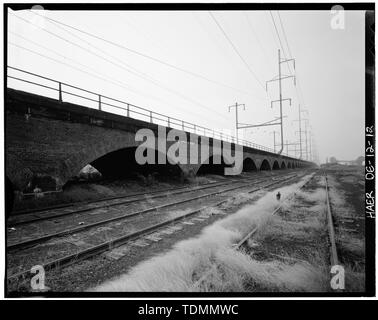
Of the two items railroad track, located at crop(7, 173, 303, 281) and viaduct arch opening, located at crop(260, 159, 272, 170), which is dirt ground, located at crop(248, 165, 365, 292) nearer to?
railroad track, located at crop(7, 173, 303, 281)

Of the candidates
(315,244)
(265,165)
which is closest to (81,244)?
(315,244)

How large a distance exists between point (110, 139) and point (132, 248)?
7.76 meters

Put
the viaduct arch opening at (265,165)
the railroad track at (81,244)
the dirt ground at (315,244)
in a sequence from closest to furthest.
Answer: the dirt ground at (315,244) → the railroad track at (81,244) → the viaduct arch opening at (265,165)

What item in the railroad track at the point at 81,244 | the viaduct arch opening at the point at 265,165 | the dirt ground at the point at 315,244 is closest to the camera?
the dirt ground at the point at 315,244

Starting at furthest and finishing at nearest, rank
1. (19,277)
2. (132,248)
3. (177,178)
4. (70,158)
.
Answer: (177,178)
(70,158)
(132,248)
(19,277)

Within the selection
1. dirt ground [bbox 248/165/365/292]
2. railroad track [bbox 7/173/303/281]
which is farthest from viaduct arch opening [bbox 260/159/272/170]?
railroad track [bbox 7/173/303/281]

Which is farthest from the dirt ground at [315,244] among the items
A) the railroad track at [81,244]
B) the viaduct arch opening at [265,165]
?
the viaduct arch opening at [265,165]

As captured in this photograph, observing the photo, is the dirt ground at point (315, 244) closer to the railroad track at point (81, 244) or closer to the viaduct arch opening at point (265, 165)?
the railroad track at point (81, 244)

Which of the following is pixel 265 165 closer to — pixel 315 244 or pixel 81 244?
pixel 315 244

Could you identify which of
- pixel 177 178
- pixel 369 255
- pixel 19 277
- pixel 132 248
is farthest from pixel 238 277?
pixel 177 178

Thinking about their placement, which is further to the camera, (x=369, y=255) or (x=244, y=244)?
(x=244, y=244)

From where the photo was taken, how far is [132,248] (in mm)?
4500
